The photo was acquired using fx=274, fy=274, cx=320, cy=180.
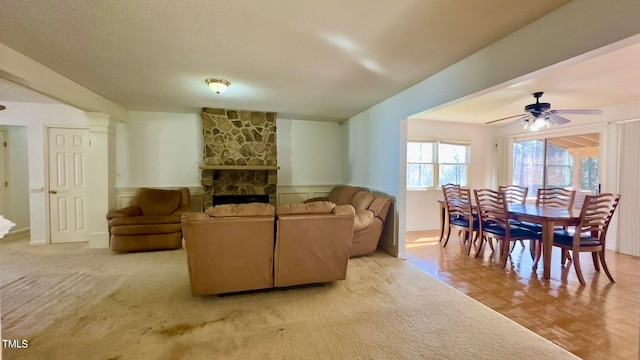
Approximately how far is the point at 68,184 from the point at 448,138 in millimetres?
7482

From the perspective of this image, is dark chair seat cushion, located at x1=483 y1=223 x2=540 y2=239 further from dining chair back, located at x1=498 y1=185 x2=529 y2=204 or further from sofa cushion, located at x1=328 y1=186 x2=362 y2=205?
sofa cushion, located at x1=328 y1=186 x2=362 y2=205

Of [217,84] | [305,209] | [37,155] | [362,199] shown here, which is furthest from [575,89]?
[37,155]

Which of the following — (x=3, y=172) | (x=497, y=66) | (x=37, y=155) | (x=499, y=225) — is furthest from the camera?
(x=3, y=172)

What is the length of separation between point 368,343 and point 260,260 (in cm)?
125

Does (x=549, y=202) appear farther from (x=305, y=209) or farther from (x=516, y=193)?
(x=305, y=209)

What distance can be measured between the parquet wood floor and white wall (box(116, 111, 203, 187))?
4.45m

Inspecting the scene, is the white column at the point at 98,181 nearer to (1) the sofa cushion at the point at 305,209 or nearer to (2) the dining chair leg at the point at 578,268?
(1) the sofa cushion at the point at 305,209

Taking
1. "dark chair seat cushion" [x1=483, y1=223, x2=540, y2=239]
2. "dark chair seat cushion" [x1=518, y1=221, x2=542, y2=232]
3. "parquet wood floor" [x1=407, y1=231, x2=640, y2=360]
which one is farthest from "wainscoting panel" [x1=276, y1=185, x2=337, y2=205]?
"dark chair seat cushion" [x1=518, y1=221, x2=542, y2=232]

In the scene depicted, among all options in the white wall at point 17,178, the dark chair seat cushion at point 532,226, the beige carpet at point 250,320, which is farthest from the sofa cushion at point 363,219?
the white wall at point 17,178

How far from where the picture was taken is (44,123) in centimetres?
464

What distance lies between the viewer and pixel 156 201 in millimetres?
4801

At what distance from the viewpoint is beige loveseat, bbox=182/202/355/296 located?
2578 millimetres

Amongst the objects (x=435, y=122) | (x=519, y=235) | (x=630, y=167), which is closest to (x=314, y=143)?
(x=435, y=122)

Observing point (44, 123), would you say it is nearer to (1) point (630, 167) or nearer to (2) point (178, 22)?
(2) point (178, 22)
